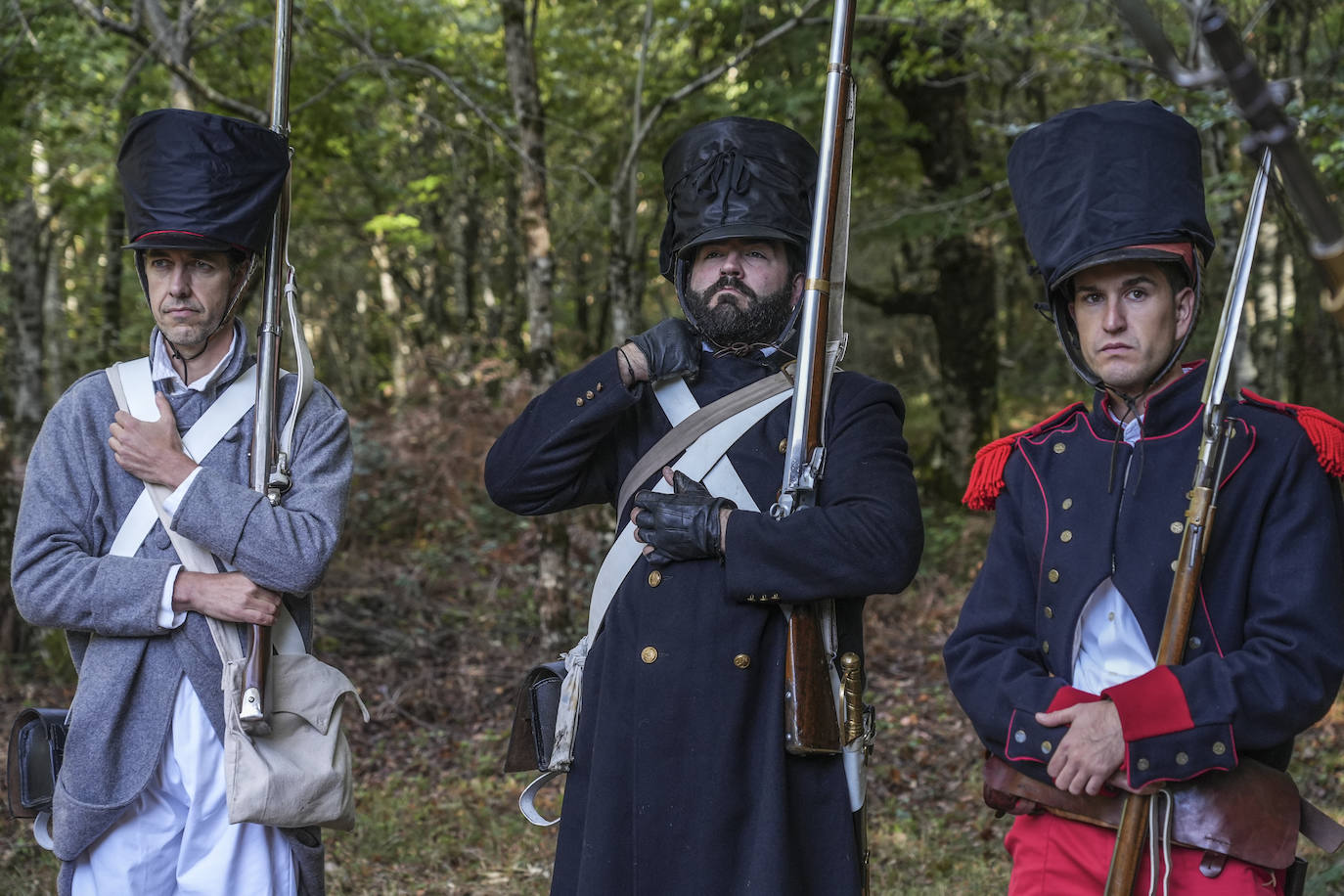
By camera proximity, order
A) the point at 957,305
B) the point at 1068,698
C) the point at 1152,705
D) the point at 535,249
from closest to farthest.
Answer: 1. the point at 1152,705
2. the point at 1068,698
3. the point at 535,249
4. the point at 957,305

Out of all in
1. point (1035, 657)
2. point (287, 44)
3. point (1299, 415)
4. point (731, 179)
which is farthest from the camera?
point (287, 44)

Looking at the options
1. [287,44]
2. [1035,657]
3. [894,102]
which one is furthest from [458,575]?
[1035,657]

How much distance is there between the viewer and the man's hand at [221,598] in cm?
323

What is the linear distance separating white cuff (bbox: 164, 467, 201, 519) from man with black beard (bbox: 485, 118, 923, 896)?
787 millimetres

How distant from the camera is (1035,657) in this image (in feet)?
9.64

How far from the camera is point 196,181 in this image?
3.40 meters

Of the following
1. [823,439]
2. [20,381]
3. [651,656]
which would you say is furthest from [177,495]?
[20,381]

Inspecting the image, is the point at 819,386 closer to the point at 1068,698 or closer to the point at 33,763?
the point at 1068,698

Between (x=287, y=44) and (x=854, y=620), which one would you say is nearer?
(x=854, y=620)

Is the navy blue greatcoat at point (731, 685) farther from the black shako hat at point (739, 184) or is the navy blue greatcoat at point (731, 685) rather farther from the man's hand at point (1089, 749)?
the man's hand at point (1089, 749)

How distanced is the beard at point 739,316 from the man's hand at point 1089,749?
4.31 ft

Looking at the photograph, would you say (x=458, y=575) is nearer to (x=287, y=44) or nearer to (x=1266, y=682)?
(x=287, y=44)

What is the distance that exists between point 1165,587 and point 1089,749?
401 millimetres

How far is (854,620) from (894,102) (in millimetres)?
10963
